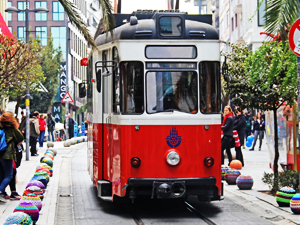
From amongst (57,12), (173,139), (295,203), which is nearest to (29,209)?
(173,139)

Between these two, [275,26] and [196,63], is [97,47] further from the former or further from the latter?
[275,26]

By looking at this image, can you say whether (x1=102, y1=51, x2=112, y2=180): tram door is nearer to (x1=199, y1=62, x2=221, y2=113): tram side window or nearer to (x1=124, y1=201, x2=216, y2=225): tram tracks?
(x1=124, y1=201, x2=216, y2=225): tram tracks

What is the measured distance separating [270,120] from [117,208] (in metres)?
5.72

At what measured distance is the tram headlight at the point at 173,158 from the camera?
10516 millimetres

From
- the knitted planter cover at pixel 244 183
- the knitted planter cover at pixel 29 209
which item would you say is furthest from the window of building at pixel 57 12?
the knitted planter cover at pixel 29 209

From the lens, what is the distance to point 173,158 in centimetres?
1053

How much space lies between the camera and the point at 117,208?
1186 cm

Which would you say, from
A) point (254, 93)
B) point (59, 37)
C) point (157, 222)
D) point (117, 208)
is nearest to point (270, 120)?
point (254, 93)

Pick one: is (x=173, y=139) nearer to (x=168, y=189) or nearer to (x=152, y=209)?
(x=168, y=189)

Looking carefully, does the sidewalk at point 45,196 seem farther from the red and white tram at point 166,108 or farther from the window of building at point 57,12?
the window of building at point 57,12

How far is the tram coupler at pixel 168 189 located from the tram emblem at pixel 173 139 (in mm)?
616

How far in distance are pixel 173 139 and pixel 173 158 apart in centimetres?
31

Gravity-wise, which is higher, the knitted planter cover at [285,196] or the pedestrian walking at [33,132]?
the pedestrian walking at [33,132]

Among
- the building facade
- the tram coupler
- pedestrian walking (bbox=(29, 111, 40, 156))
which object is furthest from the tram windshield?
the building facade
